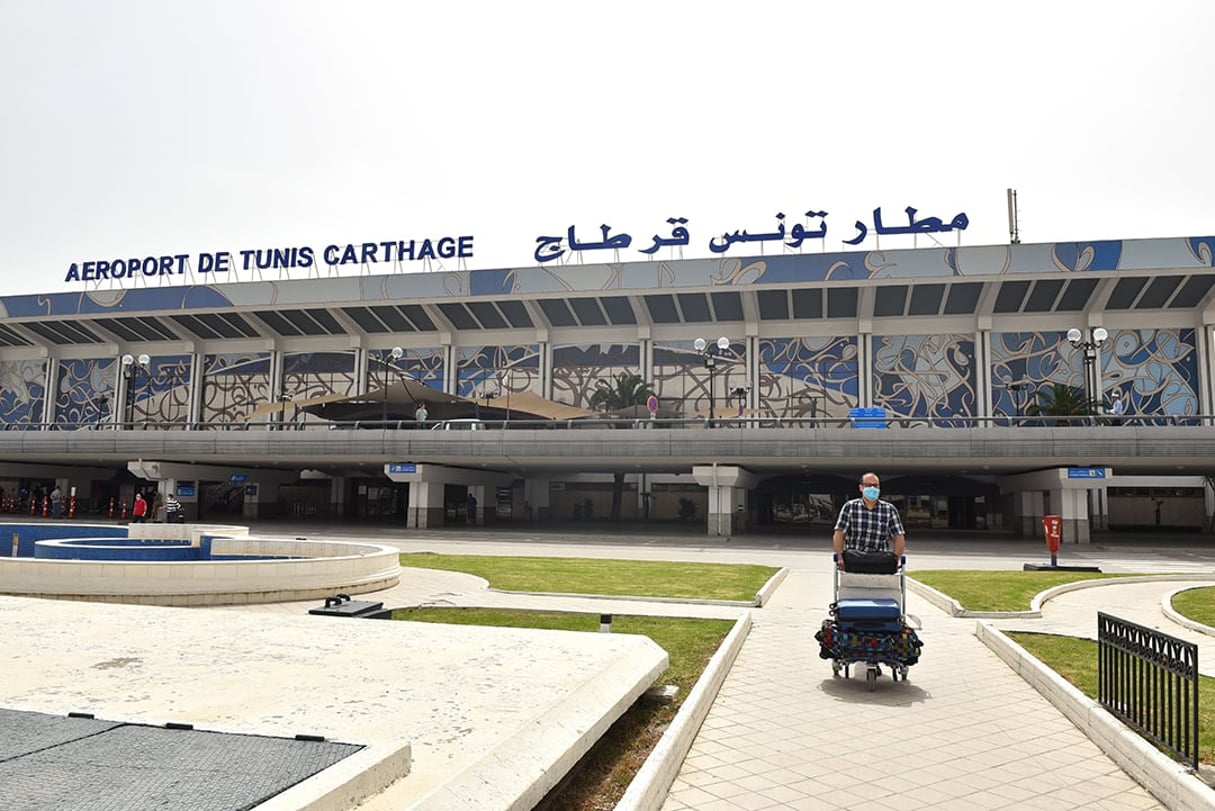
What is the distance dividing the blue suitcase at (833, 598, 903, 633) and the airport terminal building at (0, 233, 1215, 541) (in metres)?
26.1

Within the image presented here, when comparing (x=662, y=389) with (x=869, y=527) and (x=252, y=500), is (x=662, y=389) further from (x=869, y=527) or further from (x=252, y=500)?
(x=869, y=527)

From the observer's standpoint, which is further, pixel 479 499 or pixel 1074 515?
pixel 479 499

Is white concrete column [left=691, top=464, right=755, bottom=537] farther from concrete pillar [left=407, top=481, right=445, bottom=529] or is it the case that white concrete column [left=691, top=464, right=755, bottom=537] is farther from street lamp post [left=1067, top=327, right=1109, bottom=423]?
street lamp post [left=1067, top=327, right=1109, bottom=423]

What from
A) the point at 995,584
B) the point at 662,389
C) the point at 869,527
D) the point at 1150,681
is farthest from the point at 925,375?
the point at 1150,681

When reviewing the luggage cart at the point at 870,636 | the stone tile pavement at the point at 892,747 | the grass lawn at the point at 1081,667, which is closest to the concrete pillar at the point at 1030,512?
the grass lawn at the point at 1081,667

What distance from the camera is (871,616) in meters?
8.41

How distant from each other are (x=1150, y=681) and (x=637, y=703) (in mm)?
3883

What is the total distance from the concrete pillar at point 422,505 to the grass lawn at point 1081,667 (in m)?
29.7

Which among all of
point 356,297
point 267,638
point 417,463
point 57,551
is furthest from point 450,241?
point 267,638

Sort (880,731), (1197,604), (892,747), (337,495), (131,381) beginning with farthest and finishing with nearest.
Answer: (131,381)
(337,495)
(1197,604)
(880,731)
(892,747)

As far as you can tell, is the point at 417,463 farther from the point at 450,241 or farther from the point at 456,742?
the point at 456,742

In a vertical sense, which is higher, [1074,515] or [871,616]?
Answer: [1074,515]

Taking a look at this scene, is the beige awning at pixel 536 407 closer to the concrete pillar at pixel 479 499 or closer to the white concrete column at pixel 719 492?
the concrete pillar at pixel 479 499

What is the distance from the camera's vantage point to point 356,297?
49344 millimetres
